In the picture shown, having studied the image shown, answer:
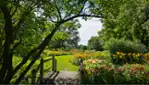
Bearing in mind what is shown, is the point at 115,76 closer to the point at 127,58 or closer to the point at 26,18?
the point at 26,18

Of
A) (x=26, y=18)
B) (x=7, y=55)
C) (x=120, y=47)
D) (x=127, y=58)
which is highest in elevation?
(x=26, y=18)

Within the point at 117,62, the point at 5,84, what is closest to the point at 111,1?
the point at 5,84

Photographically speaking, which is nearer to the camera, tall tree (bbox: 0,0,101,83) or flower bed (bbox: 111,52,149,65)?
tall tree (bbox: 0,0,101,83)

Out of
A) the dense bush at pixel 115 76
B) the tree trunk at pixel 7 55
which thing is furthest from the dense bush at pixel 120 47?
the tree trunk at pixel 7 55

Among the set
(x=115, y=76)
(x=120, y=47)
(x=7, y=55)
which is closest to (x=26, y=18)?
(x=7, y=55)

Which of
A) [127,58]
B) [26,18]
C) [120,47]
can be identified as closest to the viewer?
A: [26,18]

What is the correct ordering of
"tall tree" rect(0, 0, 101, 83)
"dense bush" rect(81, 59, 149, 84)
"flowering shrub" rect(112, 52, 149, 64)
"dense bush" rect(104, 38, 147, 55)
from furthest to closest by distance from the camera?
"dense bush" rect(104, 38, 147, 55)
"flowering shrub" rect(112, 52, 149, 64)
"dense bush" rect(81, 59, 149, 84)
"tall tree" rect(0, 0, 101, 83)

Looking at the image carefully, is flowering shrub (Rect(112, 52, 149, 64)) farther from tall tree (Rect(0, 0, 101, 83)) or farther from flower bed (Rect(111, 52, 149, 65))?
tall tree (Rect(0, 0, 101, 83))

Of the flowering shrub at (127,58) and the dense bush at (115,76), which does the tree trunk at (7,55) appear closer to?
the dense bush at (115,76)

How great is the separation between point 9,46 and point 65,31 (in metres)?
3.61

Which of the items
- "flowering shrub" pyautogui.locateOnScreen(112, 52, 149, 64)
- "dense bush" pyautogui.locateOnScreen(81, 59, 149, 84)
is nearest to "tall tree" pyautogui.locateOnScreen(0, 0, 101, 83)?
"dense bush" pyautogui.locateOnScreen(81, 59, 149, 84)

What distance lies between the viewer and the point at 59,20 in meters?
9.20

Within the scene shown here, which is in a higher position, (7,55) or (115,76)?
(7,55)

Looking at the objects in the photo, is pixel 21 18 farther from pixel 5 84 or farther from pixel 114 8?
pixel 114 8
